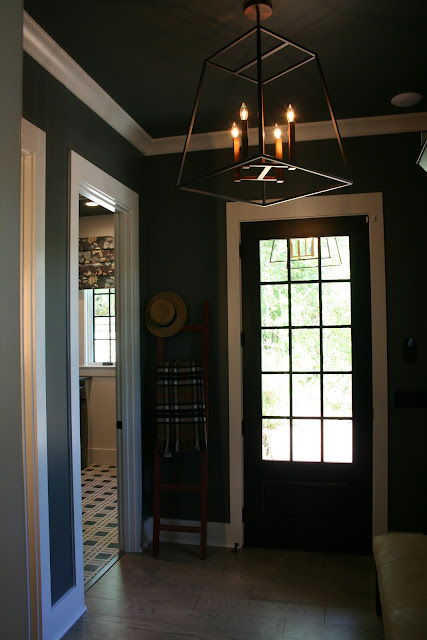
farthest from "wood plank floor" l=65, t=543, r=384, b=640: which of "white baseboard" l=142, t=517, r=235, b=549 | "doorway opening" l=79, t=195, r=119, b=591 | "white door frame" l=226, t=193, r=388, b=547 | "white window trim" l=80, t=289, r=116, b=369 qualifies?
"white window trim" l=80, t=289, r=116, b=369

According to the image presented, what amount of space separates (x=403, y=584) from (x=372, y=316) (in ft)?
5.67

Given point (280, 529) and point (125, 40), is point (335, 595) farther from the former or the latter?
point (125, 40)

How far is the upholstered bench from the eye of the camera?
1.75 m

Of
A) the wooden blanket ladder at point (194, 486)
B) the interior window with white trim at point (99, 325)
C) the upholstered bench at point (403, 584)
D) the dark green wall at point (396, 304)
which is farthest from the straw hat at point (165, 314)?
the interior window with white trim at point (99, 325)

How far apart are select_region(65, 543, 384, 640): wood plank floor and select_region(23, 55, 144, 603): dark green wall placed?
16.0 inches

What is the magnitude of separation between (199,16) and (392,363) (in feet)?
7.64

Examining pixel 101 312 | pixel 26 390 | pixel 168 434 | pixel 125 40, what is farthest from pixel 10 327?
pixel 101 312

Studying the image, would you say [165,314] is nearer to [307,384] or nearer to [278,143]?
[307,384]

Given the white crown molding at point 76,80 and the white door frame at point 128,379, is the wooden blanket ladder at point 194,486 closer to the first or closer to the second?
the white door frame at point 128,379

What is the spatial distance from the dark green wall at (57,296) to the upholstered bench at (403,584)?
1.51 m

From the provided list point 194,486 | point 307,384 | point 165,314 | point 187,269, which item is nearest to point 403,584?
point 307,384

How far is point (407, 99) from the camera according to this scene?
296 cm

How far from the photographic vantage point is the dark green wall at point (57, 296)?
236 cm

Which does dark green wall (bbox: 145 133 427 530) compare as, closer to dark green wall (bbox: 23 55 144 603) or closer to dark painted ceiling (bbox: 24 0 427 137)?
dark painted ceiling (bbox: 24 0 427 137)
